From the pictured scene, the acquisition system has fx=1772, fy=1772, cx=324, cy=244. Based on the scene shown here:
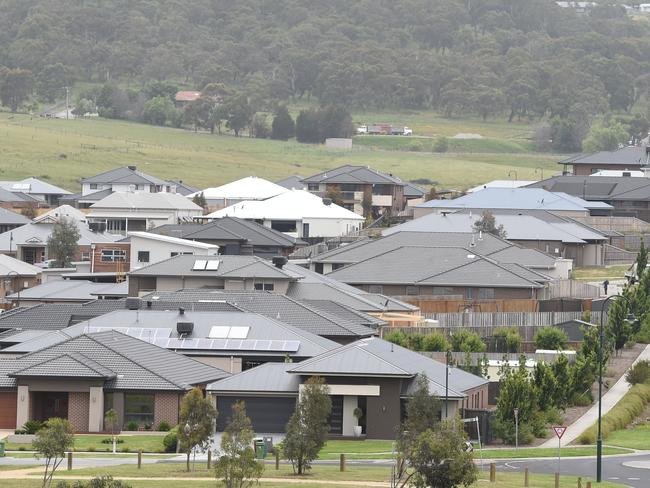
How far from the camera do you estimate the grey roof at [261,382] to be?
55.7m

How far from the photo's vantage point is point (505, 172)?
184 metres

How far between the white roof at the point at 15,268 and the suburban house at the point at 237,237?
10.7 m

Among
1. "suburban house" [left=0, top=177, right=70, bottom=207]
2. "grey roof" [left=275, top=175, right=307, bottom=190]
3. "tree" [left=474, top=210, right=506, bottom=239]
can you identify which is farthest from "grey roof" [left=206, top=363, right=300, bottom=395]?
"suburban house" [left=0, top=177, right=70, bottom=207]

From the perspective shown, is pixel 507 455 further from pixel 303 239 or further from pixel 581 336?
pixel 303 239

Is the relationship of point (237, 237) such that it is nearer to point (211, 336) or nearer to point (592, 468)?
point (211, 336)

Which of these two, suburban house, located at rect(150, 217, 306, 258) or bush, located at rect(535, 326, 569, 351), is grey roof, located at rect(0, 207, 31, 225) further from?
bush, located at rect(535, 326, 569, 351)

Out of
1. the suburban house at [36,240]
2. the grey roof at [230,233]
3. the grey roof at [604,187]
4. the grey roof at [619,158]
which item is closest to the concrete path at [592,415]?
the grey roof at [230,233]

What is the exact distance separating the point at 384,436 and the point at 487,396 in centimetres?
658

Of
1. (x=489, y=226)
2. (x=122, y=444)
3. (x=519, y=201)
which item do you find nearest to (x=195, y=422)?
(x=122, y=444)

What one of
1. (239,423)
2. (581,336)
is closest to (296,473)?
(239,423)

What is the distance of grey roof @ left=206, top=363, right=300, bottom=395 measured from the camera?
2192 inches

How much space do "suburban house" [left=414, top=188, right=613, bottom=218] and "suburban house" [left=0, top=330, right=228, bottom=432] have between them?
68.8 m

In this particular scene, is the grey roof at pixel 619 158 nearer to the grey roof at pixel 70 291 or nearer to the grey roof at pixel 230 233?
the grey roof at pixel 230 233

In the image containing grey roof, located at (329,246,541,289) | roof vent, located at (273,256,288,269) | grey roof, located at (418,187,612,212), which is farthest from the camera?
grey roof, located at (418,187,612,212)
